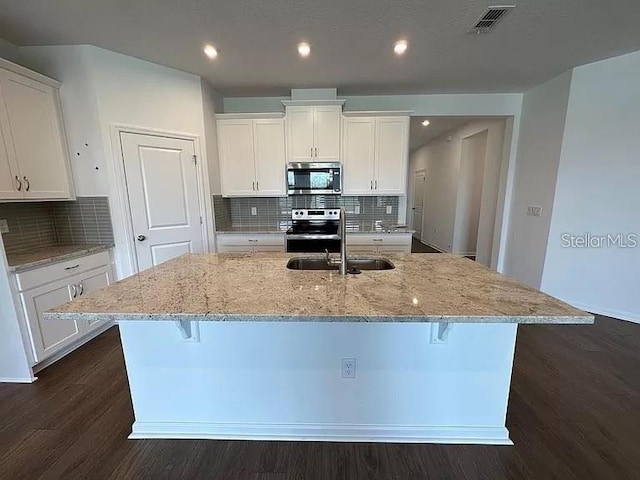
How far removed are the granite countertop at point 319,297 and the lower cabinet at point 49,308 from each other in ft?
3.82

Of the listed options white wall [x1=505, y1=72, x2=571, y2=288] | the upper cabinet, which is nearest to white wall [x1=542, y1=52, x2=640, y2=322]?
white wall [x1=505, y1=72, x2=571, y2=288]

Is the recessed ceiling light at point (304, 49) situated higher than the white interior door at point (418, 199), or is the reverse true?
the recessed ceiling light at point (304, 49)

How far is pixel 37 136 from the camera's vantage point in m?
2.45

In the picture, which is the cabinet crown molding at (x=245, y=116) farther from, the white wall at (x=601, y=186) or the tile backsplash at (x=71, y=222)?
the white wall at (x=601, y=186)

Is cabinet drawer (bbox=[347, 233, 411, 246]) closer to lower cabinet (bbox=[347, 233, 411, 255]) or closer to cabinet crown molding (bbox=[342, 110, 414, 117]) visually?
lower cabinet (bbox=[347, 233, 411, 255])

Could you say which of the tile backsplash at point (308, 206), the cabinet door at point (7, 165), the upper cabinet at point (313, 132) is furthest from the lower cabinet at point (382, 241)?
the cabinet door at point (7, 165)

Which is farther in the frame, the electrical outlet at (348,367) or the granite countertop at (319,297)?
the electrical outlet at (348,367)

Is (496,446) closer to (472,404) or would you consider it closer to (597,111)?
(472,404)

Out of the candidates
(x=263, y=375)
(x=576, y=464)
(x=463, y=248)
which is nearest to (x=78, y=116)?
(x=263, y=375)

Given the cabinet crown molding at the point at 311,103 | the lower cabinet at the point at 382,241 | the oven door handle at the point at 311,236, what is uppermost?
the cabinet crown molding at the point at 311,103

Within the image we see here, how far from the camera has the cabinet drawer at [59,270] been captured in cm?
211

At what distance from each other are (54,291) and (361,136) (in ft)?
12.2

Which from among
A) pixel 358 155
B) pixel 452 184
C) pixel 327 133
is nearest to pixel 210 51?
pixel 327 133

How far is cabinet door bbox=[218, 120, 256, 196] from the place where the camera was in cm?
383
